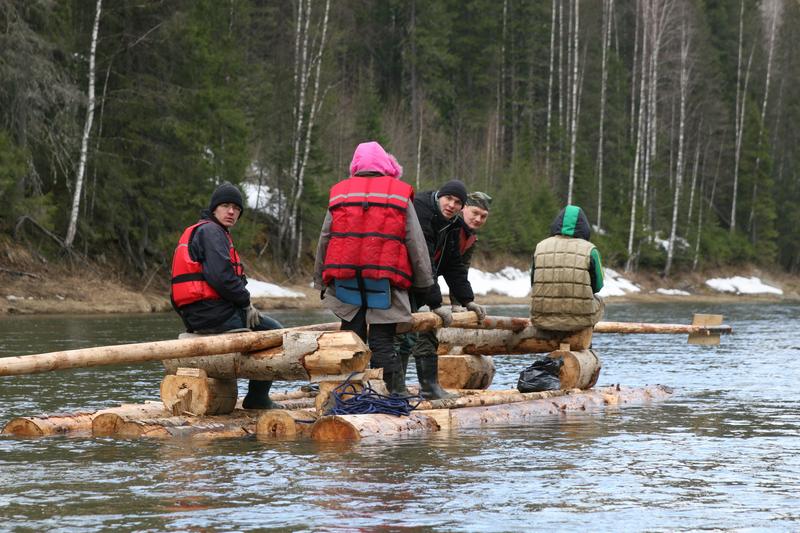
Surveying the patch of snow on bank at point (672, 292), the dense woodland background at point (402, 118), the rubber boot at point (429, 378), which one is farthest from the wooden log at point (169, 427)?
the patch of snow on bank at point (672, 292)

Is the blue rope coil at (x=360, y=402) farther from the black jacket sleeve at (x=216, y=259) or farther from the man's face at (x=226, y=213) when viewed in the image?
the man's face at (x=226, y=213)

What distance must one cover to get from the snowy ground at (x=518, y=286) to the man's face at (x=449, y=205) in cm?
2122

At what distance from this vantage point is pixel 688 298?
4447 centimetres

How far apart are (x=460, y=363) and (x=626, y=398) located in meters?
1.65

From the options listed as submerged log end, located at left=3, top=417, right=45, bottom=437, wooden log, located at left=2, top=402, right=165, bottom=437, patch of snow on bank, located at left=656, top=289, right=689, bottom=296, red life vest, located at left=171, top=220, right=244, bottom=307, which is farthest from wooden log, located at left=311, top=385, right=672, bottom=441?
patch of snow on bank, located at left=656, top=289, right=689, bottom=296

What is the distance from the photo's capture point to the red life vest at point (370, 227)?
8523 millimetres

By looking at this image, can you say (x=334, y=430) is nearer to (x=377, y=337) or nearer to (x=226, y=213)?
(x=377, y=337)

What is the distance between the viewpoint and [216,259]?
866cm

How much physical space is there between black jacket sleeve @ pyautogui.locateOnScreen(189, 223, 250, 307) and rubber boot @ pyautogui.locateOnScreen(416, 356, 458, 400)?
206 cm

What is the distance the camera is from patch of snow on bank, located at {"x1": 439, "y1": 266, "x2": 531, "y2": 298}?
127 feet

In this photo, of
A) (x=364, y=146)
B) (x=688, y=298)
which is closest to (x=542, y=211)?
(x=688, y=298)

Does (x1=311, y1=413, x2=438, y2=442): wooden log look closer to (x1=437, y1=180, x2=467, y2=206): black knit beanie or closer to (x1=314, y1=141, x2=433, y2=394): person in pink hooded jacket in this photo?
(x1=314, y1=141, x2=433, y2=394): person in pink hooded jacket

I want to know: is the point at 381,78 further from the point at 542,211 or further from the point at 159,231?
the point at 159,231

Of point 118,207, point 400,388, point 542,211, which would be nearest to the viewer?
point 400,388
